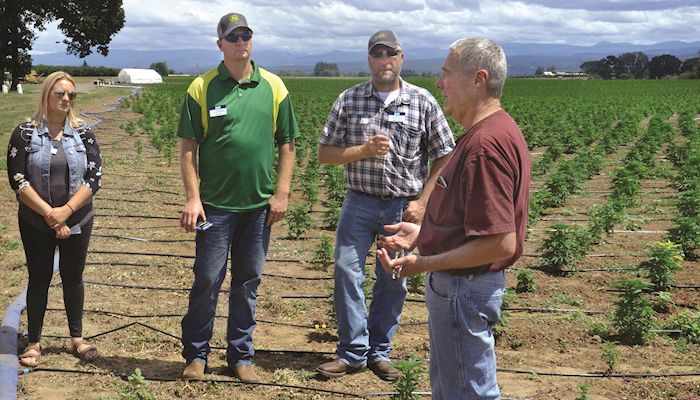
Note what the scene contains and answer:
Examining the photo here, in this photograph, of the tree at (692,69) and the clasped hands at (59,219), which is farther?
the tree at (692,69)

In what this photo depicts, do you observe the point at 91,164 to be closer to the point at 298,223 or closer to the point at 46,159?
the point at 46,159

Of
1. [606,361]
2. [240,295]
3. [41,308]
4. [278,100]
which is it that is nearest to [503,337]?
[606,361]

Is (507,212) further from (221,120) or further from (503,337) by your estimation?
(503,337)

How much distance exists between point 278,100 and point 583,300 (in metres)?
3.52

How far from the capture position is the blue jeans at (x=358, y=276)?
439cm

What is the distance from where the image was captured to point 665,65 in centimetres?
12538

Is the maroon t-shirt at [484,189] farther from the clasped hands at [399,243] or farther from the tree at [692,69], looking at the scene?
the tree at [692,69]

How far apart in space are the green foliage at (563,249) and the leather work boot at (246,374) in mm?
3766

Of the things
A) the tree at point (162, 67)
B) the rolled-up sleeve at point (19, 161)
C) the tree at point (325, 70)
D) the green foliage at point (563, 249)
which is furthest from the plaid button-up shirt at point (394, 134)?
the tree at point (325, 70)

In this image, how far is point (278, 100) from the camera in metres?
4.25

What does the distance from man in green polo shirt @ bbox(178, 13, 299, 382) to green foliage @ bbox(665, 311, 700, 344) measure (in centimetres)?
311

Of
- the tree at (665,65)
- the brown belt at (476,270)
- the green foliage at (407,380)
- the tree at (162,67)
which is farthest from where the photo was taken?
the tree at (162,67)

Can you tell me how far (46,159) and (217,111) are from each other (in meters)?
1.07

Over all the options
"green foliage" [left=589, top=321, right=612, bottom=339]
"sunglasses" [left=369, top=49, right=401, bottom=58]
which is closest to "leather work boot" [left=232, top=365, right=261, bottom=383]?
"sunglasses" [left=369, top=49, right=401, bottom=58]
